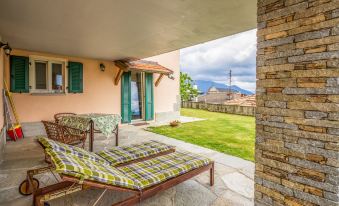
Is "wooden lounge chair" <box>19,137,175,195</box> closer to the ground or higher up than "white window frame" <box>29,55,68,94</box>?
closer to the ground

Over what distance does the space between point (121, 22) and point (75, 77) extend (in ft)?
13.8

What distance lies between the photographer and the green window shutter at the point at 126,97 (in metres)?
8.26

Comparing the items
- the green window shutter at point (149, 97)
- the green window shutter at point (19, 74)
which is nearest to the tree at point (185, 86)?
the green window shutter at point (149, 97)

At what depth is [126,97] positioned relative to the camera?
838 centimetres

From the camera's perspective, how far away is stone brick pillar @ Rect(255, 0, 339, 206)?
1518mm

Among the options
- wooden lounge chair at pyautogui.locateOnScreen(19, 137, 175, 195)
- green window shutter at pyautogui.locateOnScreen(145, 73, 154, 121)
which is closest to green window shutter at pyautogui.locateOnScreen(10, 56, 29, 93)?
wooden lounge chair at pyautogui.locateOnScreen(19, 137, 175, 195)

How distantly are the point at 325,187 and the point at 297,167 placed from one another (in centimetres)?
23

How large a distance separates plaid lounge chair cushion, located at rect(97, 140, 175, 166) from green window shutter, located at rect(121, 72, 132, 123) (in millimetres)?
4899

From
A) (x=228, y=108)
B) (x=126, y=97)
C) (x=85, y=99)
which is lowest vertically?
(x=228, y=108)

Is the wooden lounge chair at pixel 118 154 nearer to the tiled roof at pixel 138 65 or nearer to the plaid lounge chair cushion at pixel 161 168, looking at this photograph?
the plaid lounge chair cushion at pixel 161 168

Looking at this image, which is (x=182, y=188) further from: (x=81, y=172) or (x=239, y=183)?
(x=81, y=172)

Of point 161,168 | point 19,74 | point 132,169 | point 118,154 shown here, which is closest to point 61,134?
point 118,154

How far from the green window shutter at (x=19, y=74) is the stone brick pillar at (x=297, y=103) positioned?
677 cm

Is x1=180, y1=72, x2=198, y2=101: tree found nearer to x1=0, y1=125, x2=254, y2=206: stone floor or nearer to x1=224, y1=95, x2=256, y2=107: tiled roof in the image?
x1=224, y1=95, x2=256, y2=107: tiled roof
